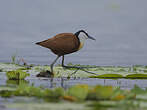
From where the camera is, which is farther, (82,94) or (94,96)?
(94,96)

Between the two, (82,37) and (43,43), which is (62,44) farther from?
(82,37)

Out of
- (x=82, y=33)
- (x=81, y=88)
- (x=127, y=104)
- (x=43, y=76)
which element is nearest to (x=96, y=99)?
(x=81, y=88)

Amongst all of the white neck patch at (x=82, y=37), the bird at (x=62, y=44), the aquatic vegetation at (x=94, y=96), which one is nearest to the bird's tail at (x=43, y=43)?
the bird at (x=62, y=44)

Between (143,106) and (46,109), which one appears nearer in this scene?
(46,109)

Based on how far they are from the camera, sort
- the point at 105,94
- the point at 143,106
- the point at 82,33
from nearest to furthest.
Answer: the point at 143,106 < the point at 105,94 < the point at 82,33

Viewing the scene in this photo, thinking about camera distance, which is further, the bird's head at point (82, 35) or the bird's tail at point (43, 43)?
the bird's head at point (82, 35)

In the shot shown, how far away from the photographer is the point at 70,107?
163 cm

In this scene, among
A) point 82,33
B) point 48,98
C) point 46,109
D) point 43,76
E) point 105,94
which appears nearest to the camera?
point 46,109

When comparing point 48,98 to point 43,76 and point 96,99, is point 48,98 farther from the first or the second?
point 43,76

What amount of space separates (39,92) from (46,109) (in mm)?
624

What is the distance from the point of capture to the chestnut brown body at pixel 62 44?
6055mm

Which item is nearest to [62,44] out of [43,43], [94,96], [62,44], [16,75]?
[62,44]

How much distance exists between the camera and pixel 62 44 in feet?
19.9

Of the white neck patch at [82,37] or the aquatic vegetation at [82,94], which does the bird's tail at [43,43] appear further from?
the aquatic vegetation at [82,94]
